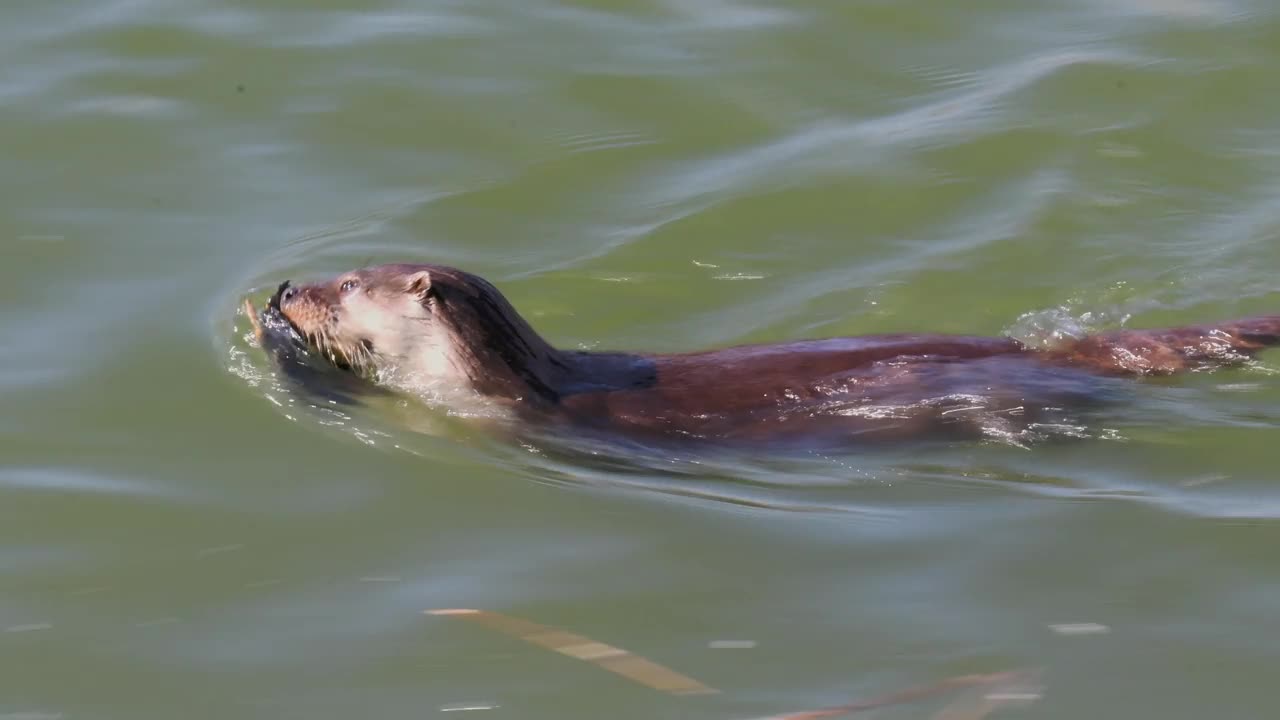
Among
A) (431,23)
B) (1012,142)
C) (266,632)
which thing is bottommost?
(266,632)

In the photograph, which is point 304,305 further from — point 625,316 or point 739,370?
point 739,370

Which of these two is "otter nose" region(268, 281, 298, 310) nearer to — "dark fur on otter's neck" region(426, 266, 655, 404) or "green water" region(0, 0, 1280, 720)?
"green water" region(0, 0, 1280, 720)

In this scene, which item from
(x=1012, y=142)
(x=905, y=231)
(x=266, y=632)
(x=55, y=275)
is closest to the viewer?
(x=266, y=632)

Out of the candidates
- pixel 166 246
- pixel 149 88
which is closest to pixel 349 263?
pixel 166 246

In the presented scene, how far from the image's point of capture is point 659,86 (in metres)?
8.70

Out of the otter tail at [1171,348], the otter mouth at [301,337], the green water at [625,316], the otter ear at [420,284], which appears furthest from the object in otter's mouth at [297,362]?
the otter tail at [1171,348]

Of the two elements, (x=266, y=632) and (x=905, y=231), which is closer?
(x=266, y=632)

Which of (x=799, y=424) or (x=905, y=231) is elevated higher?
(x=905, y=231)

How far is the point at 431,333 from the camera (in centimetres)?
588

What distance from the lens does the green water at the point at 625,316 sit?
4324 millimetres

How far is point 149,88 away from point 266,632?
4.73m

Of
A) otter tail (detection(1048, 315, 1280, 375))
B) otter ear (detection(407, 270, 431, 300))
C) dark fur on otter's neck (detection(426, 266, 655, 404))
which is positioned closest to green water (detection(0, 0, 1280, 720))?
otter tail (detection(1048, 315, 1280, 375))

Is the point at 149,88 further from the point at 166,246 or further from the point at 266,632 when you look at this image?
the point at 266,632

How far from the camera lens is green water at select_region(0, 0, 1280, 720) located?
4324mm
